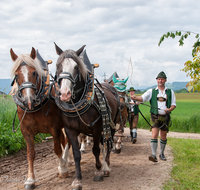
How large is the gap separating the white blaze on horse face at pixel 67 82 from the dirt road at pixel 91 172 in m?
1.74

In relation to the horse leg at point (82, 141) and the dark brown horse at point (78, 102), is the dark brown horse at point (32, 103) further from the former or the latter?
the horse leg at point (82, 141)

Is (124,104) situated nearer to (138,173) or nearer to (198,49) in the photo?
(138,173)

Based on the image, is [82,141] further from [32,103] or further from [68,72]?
[68,72]

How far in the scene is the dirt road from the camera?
12.5ft

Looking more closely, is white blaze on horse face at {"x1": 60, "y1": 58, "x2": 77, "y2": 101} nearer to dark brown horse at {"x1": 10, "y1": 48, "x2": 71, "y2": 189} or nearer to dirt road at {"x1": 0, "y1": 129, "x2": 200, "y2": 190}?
dark brown horse at {"x1": 10, "y1": 48, "x2": 71, "y2": 189}

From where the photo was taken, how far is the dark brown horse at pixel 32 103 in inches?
137

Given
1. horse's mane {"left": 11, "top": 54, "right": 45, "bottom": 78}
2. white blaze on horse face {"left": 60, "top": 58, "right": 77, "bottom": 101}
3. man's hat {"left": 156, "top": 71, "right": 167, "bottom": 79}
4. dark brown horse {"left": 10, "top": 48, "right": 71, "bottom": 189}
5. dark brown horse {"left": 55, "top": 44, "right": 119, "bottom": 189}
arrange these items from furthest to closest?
man's hat {"left": 156, "top": 71, "right": 167, "bottom": 79} → horse's mane {"left": 11, "top": 54, "right": 45, "bottom": 78} → dark brown horse {"left": 10, "top": 48, "right": 71, "bottom": 189} → dark brown horse {"left": 55, "top": 44, "right": 119, "bottom": 189} → white blaze on horse face {"left": 60, "top": 58, "right": 77, "bottom": 101}

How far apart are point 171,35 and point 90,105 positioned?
1.84 metres

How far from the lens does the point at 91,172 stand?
4609 millimetres

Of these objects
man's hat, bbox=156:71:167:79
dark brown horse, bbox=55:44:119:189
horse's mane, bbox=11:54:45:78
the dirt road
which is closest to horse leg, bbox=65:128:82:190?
dark brown horse, bbox=55:44:119:189

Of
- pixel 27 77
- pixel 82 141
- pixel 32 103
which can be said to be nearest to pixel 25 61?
pixel 27 77

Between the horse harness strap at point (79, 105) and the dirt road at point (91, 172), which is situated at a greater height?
the horse harness strap at point (79, 105)

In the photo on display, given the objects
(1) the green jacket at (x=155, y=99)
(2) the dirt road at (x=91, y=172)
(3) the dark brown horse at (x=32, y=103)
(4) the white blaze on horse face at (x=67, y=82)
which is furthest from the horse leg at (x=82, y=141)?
(4) the white blaze on horse face at (x=67, y=82)

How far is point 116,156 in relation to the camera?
6.02 metres
